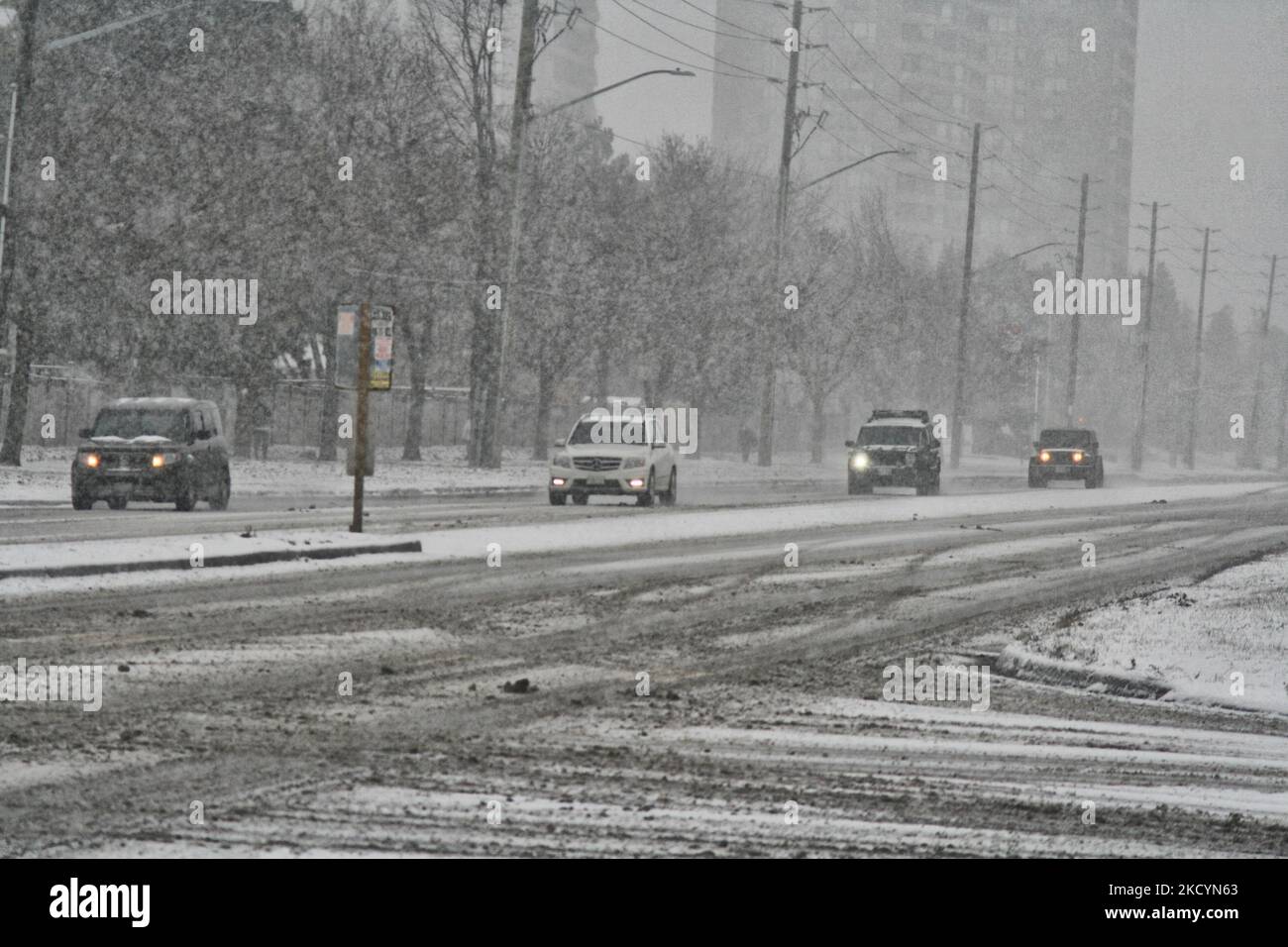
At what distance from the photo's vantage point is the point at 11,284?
38781 millimetres

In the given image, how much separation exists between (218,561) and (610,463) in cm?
1584

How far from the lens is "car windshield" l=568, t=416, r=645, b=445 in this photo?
3516cm

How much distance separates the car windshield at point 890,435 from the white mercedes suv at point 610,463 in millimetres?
12444

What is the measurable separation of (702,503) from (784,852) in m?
29.6

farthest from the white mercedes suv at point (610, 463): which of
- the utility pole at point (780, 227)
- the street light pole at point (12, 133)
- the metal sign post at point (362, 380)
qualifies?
the utility pole at point (780, 227)

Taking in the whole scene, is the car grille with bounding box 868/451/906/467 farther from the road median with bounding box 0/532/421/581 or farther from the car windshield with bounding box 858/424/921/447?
the road median with bounding box 0/532/421/581

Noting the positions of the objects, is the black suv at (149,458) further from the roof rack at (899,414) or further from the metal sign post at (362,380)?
the roof rack at (899,414)

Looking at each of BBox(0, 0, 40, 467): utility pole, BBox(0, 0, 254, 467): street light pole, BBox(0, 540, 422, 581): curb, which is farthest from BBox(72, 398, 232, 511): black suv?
BBox(0, 540, 422, 581): curb

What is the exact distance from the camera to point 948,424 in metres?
95.2

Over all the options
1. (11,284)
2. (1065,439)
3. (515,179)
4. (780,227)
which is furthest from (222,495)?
(1065,439)

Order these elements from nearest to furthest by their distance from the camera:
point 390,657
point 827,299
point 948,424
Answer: point 390,657 → point 827,299 → point 948,424

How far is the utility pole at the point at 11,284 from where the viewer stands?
110 feet

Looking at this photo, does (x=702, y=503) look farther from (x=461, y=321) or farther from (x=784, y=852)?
(x=784, y=852)
